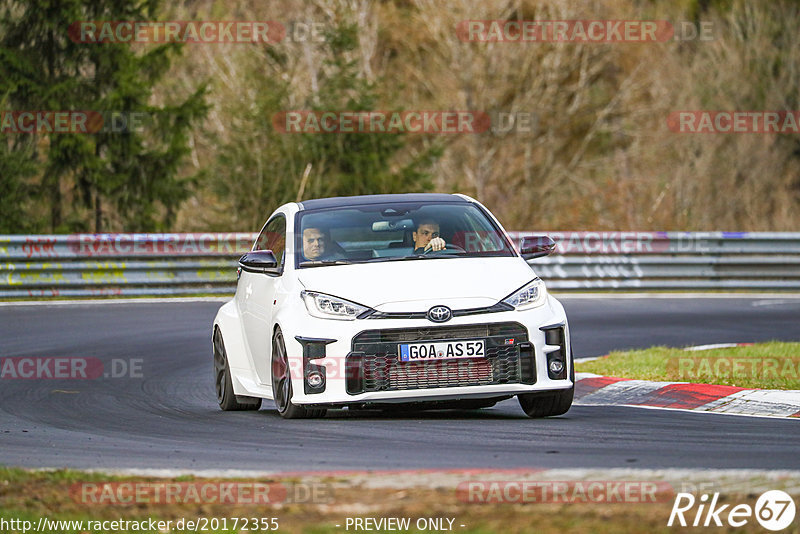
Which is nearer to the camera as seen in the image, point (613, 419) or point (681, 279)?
point (613, 419)

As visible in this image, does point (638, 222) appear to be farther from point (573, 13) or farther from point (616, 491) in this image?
point (616, 491)

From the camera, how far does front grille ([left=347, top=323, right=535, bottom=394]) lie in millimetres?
8922

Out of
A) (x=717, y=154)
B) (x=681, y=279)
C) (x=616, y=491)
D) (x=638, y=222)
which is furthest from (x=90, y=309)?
(x=717, y=154)

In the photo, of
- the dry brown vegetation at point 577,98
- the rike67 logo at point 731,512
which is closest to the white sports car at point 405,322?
the rike67 logo at point 731,512

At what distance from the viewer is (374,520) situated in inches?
220

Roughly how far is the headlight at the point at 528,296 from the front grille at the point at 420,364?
0.61 feet

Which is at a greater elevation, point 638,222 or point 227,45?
point 227,45

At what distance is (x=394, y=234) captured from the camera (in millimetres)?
10102

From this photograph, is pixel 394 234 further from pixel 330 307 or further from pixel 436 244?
pixel 330 307

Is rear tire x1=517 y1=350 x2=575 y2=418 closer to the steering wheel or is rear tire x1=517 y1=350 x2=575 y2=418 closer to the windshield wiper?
the steering wheel

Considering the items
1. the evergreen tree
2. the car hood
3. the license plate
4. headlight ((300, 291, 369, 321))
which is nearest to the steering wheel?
the car hood

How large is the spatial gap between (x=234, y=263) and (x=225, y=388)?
38.9ft

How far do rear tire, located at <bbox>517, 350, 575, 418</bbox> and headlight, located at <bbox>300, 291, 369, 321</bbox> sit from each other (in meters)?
1.25

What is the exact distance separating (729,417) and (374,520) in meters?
4.44
